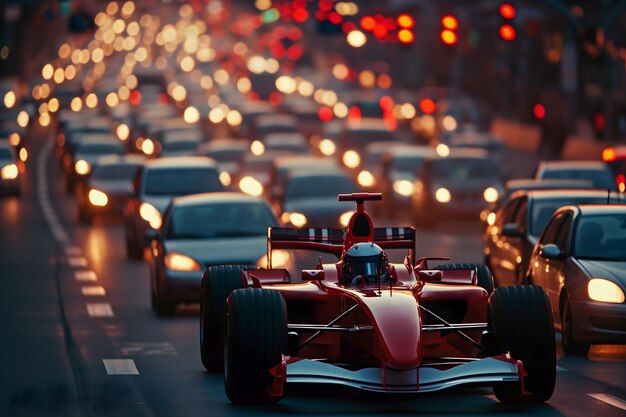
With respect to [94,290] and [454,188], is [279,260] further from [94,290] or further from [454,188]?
[454,188]

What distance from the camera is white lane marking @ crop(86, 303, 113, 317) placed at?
2177cm

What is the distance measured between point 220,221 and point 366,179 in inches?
1007

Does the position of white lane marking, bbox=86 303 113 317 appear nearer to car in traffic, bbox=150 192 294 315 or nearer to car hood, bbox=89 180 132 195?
car in traffic, bbox=150 192 294 315

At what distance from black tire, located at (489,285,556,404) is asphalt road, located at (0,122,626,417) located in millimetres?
138

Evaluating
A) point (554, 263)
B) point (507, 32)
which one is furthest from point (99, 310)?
point (507, 32)

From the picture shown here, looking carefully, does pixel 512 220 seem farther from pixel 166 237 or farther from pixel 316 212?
pixel 316 212

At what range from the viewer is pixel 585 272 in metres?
17.2

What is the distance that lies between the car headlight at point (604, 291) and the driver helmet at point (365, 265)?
3507 mm

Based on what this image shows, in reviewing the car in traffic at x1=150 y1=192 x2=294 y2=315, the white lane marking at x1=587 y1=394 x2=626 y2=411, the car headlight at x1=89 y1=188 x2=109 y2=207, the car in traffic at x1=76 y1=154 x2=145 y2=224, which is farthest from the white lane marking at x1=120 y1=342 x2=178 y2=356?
the car headlight at x1=89 y1=188 x2=109 y2=207

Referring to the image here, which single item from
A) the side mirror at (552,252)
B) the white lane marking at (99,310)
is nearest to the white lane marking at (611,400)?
the side mirror at (552,252)

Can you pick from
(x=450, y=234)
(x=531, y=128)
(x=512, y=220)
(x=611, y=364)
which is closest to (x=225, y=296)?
(x=611, y=364)

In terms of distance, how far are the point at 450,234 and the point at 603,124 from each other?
24.1m

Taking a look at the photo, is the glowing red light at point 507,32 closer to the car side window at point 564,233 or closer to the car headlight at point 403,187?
the car headlight at point 403,187

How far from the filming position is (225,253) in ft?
72.3
